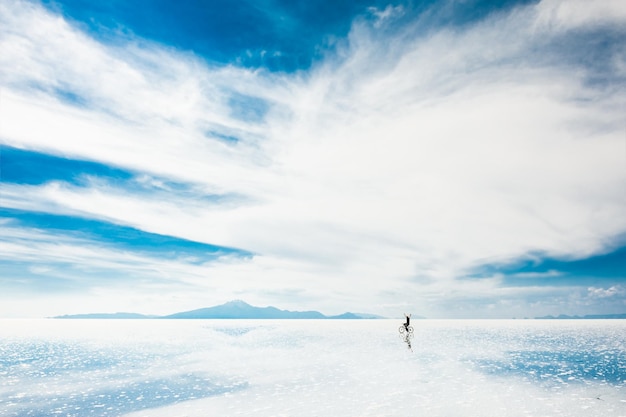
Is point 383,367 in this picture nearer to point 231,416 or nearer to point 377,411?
point 377,411

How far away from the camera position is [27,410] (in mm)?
37438

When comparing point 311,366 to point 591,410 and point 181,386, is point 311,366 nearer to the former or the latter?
point 181,386

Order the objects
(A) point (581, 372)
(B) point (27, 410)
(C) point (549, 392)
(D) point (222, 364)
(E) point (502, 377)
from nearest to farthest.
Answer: (B) point (27, 410), (C) point (549, 392), (E) point (502, 377), (A) point (581, 372), (D) point (222, 364)

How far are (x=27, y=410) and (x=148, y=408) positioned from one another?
36.9ft

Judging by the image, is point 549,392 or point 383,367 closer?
point 549,392

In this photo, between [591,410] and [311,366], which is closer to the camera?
[591,410]

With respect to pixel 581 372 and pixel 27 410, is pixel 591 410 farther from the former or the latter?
pixel 27 410

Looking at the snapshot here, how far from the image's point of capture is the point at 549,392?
4272 cm

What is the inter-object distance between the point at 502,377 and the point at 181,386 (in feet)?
139

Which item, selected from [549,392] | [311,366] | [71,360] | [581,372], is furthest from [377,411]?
[71,360]

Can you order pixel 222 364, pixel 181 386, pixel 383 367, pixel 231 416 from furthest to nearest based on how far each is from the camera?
pixel 222 364, pixel 383 367, pixel 181 386, pixel 231 416

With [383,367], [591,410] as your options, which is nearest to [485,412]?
[591,410]

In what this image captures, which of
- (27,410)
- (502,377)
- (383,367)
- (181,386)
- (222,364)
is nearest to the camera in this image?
(27,410)

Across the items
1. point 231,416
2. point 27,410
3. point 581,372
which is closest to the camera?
point 231,416
